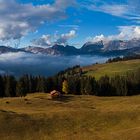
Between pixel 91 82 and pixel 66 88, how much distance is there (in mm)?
14339

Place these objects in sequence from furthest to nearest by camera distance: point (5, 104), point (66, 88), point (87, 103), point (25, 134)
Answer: point (66, 88) < point (87, 103) < point (5, 104) < point (25, 134)

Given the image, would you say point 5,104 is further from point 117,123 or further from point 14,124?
point 117,123

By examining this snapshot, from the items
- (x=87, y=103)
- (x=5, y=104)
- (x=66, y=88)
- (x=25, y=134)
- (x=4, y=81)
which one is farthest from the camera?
(x=66, y=88)

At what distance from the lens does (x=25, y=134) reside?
3009 inches

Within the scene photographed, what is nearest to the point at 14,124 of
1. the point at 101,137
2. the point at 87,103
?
the point at 101,137

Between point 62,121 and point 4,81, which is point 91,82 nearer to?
point 4,81

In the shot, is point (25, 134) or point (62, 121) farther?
point (62, 121)

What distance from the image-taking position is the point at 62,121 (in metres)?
83.9

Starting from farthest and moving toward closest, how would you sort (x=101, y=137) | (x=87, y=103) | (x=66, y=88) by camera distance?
1. (x=66, y=88)
2. (x=87, y=103)
3. (x=101, y=137)

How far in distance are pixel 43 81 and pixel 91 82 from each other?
2624cm

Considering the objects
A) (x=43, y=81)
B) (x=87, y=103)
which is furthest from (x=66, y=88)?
(x=87, y=103)

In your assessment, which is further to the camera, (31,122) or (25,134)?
(31,122)

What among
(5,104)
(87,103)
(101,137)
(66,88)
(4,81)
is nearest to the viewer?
(101,137)

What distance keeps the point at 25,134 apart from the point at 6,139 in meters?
5.01
